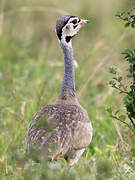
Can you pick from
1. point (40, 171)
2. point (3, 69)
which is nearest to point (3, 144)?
point (40, 171)

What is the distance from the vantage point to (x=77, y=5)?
11320 mm

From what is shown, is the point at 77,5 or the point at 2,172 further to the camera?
the point at 77,5

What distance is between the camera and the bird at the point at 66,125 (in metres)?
4.38

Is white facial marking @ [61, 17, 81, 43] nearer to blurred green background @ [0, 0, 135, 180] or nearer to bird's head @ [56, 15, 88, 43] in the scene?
bird's head @ [56, 15, 88, 43]

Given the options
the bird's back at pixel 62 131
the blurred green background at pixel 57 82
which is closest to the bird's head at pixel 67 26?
the blurred green background at pixel 57 82

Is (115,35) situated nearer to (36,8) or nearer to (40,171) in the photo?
(36,8)

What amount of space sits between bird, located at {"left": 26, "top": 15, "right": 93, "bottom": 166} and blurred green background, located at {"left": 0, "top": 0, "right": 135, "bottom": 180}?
6.4 inches

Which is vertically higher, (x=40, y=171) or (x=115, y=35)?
(x=115, y=35)

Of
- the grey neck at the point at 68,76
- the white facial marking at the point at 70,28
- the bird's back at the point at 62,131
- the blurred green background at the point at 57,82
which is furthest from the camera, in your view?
the white facial marking at the point at 70,28

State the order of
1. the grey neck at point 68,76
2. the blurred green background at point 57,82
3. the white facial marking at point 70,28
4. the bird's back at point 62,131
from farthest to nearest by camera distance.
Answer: the white facial marking at point 70,28, the grey neck at point 68,76, the bird's back at point 62,131, the blurred green background at point 57,82

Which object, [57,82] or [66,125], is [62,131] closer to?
[66,125]

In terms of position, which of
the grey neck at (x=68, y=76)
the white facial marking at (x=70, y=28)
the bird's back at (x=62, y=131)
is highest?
the white facial marking at (x=70, y=28)

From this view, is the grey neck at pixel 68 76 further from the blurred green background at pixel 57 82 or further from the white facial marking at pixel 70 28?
the blurred green background at pixel 57 82

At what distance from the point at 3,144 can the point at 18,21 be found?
5.50 m
